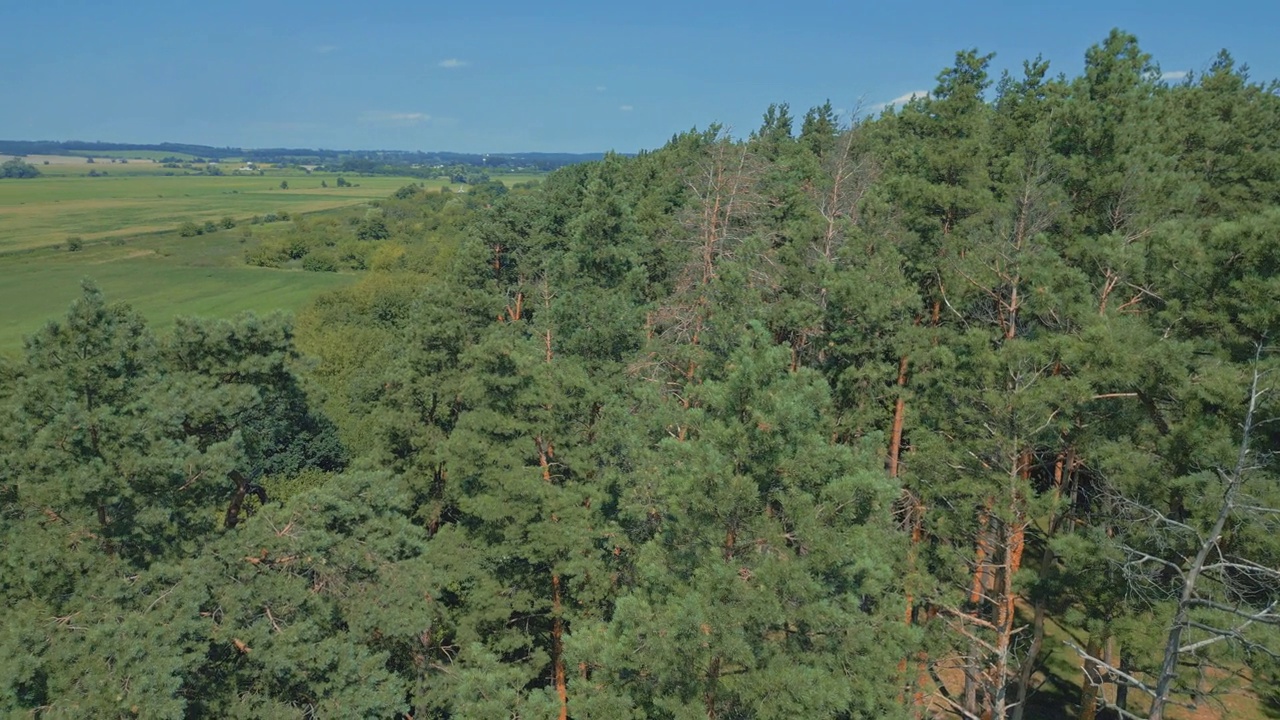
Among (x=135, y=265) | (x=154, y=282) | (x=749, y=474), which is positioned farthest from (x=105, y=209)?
(x=749, y=474)

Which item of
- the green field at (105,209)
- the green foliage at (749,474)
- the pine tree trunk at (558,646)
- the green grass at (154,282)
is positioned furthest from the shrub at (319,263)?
the pine tree trunk at (558,646)

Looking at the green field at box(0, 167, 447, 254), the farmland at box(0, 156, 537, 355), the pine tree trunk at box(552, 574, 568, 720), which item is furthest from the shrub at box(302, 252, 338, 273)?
the pine tree trunk at box(552, 574, 568, 720)

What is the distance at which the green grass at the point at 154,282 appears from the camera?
6462cm

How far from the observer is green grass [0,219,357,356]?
212ft

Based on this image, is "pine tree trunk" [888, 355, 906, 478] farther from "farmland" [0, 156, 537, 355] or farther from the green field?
the green field

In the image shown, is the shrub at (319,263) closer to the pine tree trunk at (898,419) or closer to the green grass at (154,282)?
the green grass at (154,282)

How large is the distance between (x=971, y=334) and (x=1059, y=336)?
4.98 feet

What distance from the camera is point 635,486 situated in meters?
15.2

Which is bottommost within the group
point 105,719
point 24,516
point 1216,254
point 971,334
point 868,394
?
point 105,719

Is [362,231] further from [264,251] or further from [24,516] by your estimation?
[24,516]

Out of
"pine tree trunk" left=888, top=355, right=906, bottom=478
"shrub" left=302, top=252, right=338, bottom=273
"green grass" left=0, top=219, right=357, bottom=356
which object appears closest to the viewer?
"pine tree trunk" left=888, top=355, right=906, bottom=478

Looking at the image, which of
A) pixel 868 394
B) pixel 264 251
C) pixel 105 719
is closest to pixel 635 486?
pixel 868 394

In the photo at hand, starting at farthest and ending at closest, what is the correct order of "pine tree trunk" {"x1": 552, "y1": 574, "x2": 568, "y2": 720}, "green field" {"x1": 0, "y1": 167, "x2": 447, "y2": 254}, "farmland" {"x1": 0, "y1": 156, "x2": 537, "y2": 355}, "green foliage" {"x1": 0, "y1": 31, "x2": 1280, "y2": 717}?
"green field" {"x1": 0, "y1": 167, "x2": 447, "y2": 254}
"farmland" {"x1": 0, "y1": 156, "x2": 537, "y2": 355}
"pine tree trunk" {"x1": 552, "y1": 574, "x2": 568, "y2": 720}
"green foliage" {"x1": 0, "y1": 31, "x2": 1280, "y2": 717}

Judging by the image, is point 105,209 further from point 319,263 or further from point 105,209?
point 319,263
